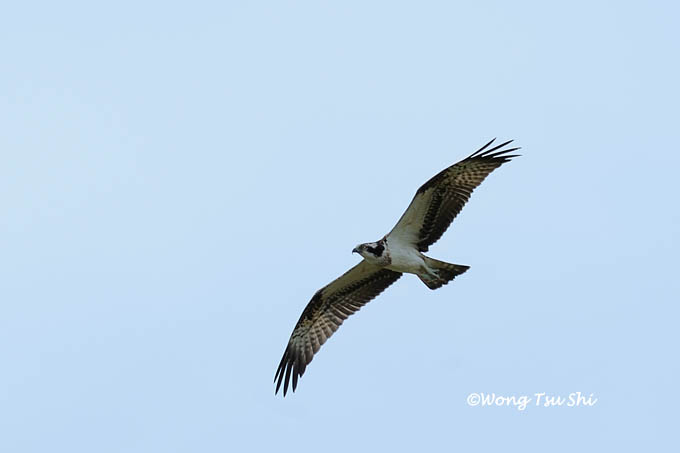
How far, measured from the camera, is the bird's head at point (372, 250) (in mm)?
16844

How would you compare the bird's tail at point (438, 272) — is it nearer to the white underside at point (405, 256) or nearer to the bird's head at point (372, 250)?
the white underside at point (405, 256)

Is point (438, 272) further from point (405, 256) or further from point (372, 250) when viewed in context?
point (372, 250)

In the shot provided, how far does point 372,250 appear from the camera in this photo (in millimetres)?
16844

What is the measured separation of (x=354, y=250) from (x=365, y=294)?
4.97 feet

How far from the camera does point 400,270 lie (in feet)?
56.4

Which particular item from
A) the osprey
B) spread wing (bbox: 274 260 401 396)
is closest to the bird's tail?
the osprey

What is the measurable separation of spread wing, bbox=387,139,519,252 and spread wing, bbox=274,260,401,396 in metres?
1.43

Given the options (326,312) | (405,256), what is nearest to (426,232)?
(405,256)

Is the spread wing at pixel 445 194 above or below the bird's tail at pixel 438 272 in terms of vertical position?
above

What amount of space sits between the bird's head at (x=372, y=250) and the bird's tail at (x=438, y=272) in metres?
0.63

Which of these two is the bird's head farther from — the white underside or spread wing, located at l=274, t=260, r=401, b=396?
spread wing, located at l=274, t=260, r=401, b=396

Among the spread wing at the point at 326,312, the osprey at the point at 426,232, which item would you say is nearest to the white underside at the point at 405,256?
the osprey at the point at 426,232

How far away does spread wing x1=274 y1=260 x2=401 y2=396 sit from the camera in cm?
1809

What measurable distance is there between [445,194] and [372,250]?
131 cm
